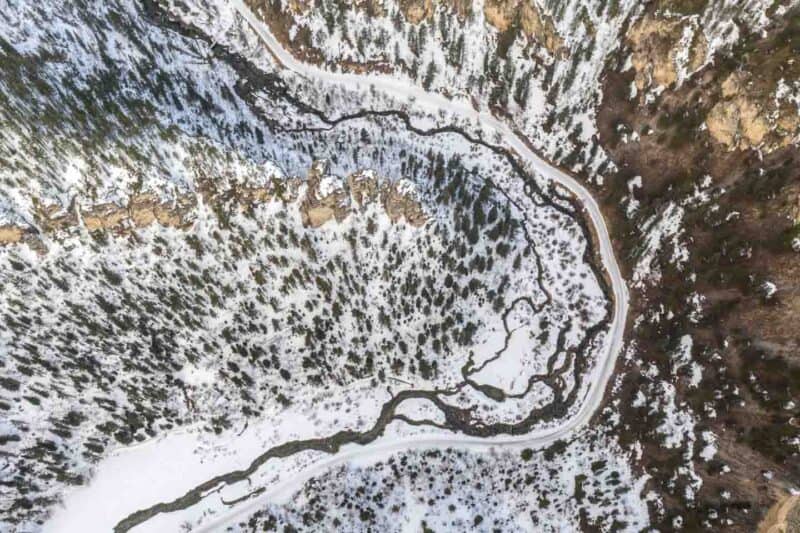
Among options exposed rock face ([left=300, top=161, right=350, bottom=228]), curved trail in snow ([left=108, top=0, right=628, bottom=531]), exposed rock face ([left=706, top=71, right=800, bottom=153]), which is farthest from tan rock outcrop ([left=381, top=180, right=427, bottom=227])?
exposed rock face ([left=706, top=71, right=800, bottom=153])

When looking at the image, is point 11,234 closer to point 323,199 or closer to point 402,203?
point 323,199

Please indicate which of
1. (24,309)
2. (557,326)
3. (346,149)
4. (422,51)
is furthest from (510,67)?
(24,309)

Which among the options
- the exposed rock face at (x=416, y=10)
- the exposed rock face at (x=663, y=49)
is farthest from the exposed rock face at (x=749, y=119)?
the exposed rock face at (x=416, y=10)

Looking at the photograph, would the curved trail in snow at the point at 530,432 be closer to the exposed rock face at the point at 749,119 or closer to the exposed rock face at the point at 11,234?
the exposed rock face at the point at 749,119

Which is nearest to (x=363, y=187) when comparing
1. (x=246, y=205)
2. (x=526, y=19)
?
(x=246, y=205)

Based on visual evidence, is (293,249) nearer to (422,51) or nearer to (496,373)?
(496,373)
